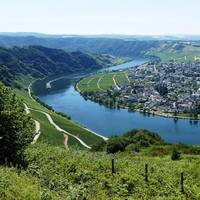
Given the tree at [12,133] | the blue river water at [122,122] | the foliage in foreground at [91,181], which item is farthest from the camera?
the blue river water at [122,122]

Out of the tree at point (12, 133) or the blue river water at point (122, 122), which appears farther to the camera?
the blue river water at point (122, 122)

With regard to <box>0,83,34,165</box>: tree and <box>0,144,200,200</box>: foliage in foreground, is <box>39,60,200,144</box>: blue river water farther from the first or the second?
<box>0,83,34,165</box>: tree

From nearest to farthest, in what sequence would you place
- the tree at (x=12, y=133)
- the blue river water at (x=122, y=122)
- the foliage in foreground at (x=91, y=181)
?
the foliage in foreground at (x=91, y=181) < the tree at (x=12, y=133) < the blue river water at (x=122, y=122)

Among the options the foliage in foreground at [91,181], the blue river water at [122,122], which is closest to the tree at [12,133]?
the foliage in foreground at [91,181]

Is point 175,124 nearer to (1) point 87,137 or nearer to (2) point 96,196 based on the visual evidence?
(1) point 87,137

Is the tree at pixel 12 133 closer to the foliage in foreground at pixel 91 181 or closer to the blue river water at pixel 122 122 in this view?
the foliage in foreground at pixel 91 181

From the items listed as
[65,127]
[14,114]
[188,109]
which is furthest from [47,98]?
[14,114]

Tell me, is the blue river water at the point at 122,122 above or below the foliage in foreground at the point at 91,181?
below
